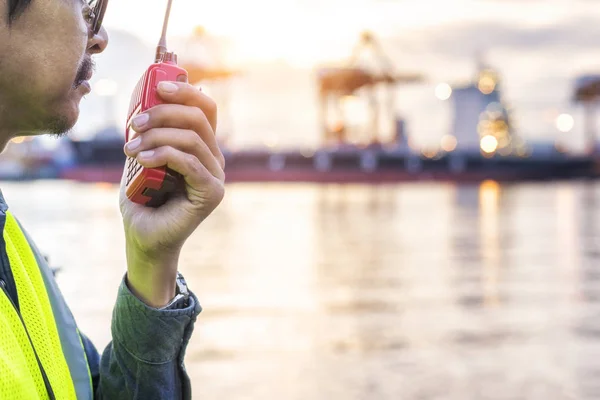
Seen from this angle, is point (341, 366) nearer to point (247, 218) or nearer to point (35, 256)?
point (35, 256)

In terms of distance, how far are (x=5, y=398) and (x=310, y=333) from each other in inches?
177

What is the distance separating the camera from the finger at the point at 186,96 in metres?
1.20

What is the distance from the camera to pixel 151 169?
1225 mm

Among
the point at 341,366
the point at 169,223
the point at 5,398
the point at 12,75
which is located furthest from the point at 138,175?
the point at 341,366

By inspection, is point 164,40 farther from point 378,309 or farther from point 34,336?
point 378,309

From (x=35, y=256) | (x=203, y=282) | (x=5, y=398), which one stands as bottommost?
(x=203, y=282)

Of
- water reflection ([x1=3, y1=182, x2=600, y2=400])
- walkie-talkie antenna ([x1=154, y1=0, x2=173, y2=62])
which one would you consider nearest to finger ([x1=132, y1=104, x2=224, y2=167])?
walkie-talkie antenna ([x1=154, y1=0, x2=173, y2=62])

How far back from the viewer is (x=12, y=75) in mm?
1287

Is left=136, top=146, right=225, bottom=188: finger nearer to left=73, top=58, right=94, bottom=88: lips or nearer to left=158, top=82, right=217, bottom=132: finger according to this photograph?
left=158, top=82, right=217, bottom=132: finger

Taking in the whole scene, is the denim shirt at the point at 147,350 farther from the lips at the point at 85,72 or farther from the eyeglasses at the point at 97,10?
the eyeglasses at the point at 97,10

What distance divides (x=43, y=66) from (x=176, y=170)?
10.9 inches

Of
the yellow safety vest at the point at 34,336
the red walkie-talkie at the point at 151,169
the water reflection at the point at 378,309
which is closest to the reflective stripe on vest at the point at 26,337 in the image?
the yellow safety vest at the point at 34,336

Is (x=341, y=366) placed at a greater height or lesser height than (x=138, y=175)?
lesser

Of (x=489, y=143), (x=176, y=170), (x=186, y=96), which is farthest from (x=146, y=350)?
(x=489, y=143)
